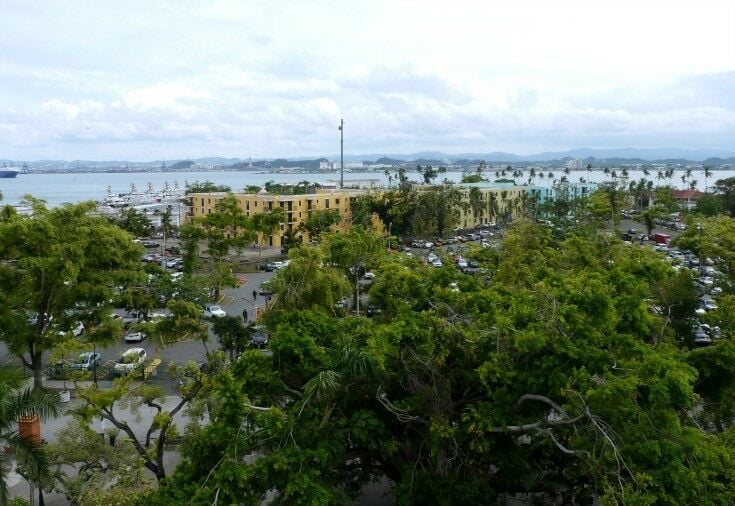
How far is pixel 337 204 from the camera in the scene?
4775 centimetres

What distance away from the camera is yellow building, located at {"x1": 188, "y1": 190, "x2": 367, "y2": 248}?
4384 cm

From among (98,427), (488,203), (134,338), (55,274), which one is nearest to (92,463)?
(55,274)

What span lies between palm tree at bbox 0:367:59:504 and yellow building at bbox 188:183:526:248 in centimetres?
3115

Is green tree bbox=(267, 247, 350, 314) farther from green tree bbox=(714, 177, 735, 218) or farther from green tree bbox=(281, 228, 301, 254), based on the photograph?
green tree bbox=(714, 177, 735, 218)

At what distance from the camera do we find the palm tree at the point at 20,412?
7777 millimetres

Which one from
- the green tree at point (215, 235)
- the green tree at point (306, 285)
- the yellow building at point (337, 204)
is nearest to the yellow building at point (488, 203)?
the yellow building at point (337, 204)

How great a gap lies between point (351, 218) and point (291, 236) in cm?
693

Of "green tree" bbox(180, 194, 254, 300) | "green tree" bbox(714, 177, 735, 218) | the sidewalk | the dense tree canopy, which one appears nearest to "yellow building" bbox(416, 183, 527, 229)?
"green tree" bbox(714, 177, 735, 218)

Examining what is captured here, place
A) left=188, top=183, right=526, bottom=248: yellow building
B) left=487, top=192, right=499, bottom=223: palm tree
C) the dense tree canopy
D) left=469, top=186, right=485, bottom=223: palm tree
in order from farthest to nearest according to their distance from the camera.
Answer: left=487, top=192, right=499, bottom=223: palm tree < left=469, top=186, right=485, bottom=223: palm tree < left=188, top=183, right=526, bottom=248: yellow building < the dense tree canopy

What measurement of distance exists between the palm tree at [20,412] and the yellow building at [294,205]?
1323 inches

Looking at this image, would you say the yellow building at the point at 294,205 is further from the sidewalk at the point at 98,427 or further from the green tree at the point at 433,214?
the sidewalk at the point at 98,427

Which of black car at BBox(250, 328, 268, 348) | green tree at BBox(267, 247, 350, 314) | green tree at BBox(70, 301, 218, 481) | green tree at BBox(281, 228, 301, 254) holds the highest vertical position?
green tree at BBox(267, 247, 350, 314)

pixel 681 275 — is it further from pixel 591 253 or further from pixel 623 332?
pixel 623 332

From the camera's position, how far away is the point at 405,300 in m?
12.1
